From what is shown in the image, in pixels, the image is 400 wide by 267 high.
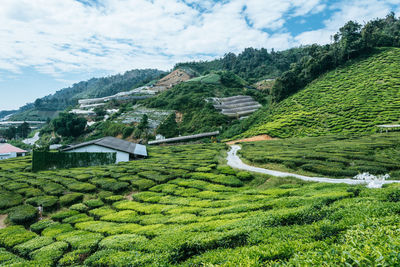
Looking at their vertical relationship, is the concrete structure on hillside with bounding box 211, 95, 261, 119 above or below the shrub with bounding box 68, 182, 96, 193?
above

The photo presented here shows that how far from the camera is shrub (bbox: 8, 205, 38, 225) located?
1570 cm

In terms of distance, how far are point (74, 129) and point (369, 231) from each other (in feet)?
296

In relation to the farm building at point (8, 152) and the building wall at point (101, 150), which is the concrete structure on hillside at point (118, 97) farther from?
the building wall at point (101, 150)

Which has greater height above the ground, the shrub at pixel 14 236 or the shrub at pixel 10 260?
the shrub at pixel 10 260

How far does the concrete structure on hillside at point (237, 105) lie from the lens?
7581 cm

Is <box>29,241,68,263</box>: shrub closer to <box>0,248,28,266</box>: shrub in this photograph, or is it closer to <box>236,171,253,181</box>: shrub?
<box>0,248,28,266</box>: shrub

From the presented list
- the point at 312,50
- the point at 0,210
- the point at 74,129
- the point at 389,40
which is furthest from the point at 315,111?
the point at 74,129

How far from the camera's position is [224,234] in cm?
906

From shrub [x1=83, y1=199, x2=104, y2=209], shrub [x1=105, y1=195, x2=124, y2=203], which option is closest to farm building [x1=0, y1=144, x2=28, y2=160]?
shrub [x1=83, y1=199, x2=104, y2=209]

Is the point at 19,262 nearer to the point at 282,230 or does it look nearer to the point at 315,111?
the point at 282,230

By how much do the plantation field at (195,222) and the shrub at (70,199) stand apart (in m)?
0.08

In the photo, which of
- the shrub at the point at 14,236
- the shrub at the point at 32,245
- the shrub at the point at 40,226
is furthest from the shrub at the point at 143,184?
the shrub at the point at 32,245

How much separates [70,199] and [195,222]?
12.3 m

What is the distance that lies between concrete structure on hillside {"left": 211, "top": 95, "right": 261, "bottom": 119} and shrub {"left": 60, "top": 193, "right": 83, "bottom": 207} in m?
→ 59.5
